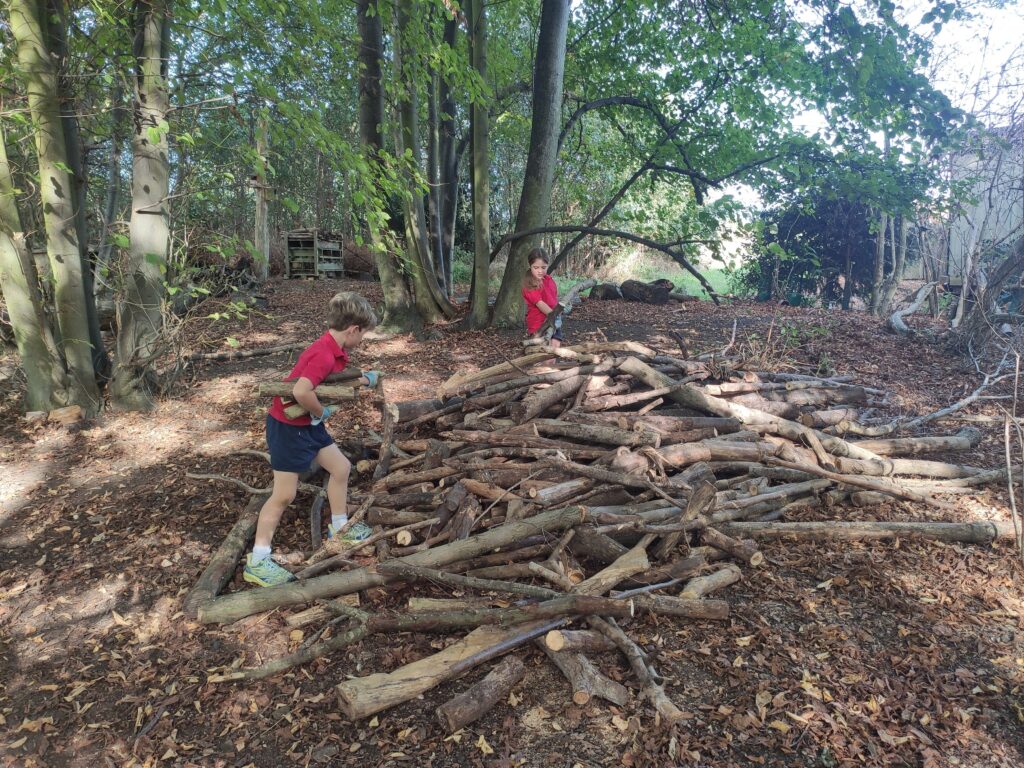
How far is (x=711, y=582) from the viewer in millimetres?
3357

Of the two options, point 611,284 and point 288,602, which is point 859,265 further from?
point 288,602

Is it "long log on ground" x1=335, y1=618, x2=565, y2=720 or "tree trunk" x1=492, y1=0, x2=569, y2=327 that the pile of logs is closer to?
"long log on ground" x1=335, y1=618, x2=565, y2=720

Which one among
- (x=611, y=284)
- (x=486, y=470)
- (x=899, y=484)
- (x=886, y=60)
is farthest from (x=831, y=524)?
(x=611, y=284)

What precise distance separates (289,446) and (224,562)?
87cm

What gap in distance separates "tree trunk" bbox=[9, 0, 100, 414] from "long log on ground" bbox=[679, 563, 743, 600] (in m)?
6.33

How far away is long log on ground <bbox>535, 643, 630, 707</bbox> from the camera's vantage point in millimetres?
2605

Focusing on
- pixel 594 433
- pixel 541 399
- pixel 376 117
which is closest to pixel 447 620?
pixel 594 433

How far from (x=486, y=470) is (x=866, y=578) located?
2529 mm

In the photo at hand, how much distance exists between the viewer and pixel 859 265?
14562mm

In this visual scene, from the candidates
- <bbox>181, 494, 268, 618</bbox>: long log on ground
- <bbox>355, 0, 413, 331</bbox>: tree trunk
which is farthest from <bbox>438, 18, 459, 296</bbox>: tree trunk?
<bbox>181, 494, 268, 618</bbox>: long log on ground

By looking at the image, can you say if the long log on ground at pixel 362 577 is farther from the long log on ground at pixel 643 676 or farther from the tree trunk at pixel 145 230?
the tree trunk at pixel 145 230

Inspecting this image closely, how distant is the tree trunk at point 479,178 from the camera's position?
1034 centimetres

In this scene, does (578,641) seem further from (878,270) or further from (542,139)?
(878,270)

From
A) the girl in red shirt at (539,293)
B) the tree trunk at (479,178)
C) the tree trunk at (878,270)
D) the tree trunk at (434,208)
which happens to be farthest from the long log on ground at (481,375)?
the tree trunk at (878,270)
